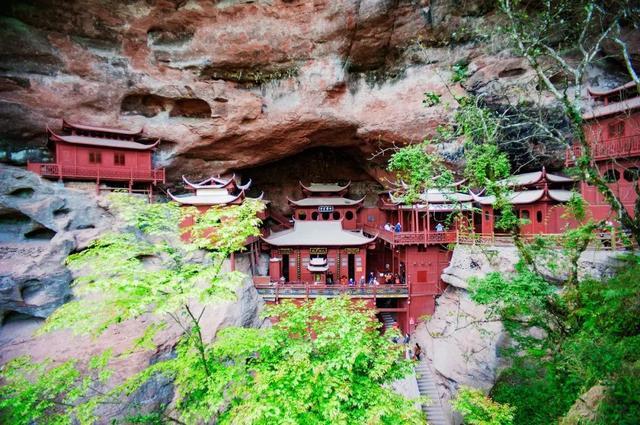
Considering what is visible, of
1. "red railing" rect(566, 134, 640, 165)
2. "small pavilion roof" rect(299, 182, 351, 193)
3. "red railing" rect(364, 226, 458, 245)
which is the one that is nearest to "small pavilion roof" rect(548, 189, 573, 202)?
"red railing" rect(566, 134, 640, 165)

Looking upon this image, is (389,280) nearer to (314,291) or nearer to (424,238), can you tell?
(424,238)

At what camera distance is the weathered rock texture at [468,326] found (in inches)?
478

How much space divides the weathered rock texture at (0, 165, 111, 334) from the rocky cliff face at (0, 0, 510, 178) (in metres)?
5.17

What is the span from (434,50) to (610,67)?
10284 millimetres

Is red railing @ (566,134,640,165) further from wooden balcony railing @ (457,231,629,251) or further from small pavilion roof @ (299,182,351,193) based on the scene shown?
small pavilion roof @ (299,182,351,193)

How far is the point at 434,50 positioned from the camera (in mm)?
20312

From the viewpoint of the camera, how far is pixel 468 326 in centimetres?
1541

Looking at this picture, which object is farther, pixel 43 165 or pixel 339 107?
pixel 339 107

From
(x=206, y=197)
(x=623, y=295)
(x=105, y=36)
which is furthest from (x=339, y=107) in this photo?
(x=623, y=295)

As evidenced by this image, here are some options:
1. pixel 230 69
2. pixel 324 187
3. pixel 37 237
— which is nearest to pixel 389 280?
pixel 324 187

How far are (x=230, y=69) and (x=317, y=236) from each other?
1386 cm

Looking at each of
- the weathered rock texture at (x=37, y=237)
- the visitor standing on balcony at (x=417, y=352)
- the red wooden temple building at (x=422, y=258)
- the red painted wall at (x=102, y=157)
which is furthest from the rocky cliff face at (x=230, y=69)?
the visitor standing on balcony at (x=417, y=352)

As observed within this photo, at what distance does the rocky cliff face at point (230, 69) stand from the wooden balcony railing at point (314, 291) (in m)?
11.5

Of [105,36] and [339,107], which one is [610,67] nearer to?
[339,107]
